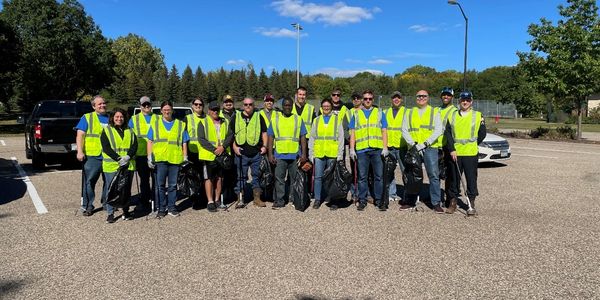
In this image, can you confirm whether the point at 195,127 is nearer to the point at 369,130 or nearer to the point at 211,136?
the point at 211,136

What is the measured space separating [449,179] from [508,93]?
53604mm

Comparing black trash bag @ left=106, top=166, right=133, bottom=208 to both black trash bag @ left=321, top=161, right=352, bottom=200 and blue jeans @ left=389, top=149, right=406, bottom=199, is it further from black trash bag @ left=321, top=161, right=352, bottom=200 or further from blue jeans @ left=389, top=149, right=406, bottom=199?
blue jeans @ left=389, top=149, right=406, bottom=199

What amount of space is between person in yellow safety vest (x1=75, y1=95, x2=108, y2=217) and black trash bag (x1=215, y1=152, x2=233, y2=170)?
66.8 inches

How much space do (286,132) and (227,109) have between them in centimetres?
116

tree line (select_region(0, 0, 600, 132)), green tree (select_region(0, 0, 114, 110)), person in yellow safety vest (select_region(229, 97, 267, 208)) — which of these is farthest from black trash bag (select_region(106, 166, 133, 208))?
green tree (select_region(0, 0, 114, 110))

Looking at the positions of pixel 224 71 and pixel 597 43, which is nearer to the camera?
pixel 597 43

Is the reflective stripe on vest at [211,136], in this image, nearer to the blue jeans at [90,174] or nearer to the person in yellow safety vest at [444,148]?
the blue jeans at [90,174]

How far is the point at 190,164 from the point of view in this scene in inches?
275

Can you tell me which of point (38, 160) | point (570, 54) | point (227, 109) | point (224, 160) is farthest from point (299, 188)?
point (570, 54)

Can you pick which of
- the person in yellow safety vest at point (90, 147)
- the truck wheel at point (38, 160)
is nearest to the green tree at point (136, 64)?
the truck wheel at point (38, 160)

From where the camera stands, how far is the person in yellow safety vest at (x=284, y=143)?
7129mm

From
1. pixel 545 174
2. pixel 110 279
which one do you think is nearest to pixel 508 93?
pixel 545 174

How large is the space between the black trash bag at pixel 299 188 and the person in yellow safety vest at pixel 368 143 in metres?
0.87

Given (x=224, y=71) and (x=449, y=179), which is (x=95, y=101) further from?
(x=224, y=71)
